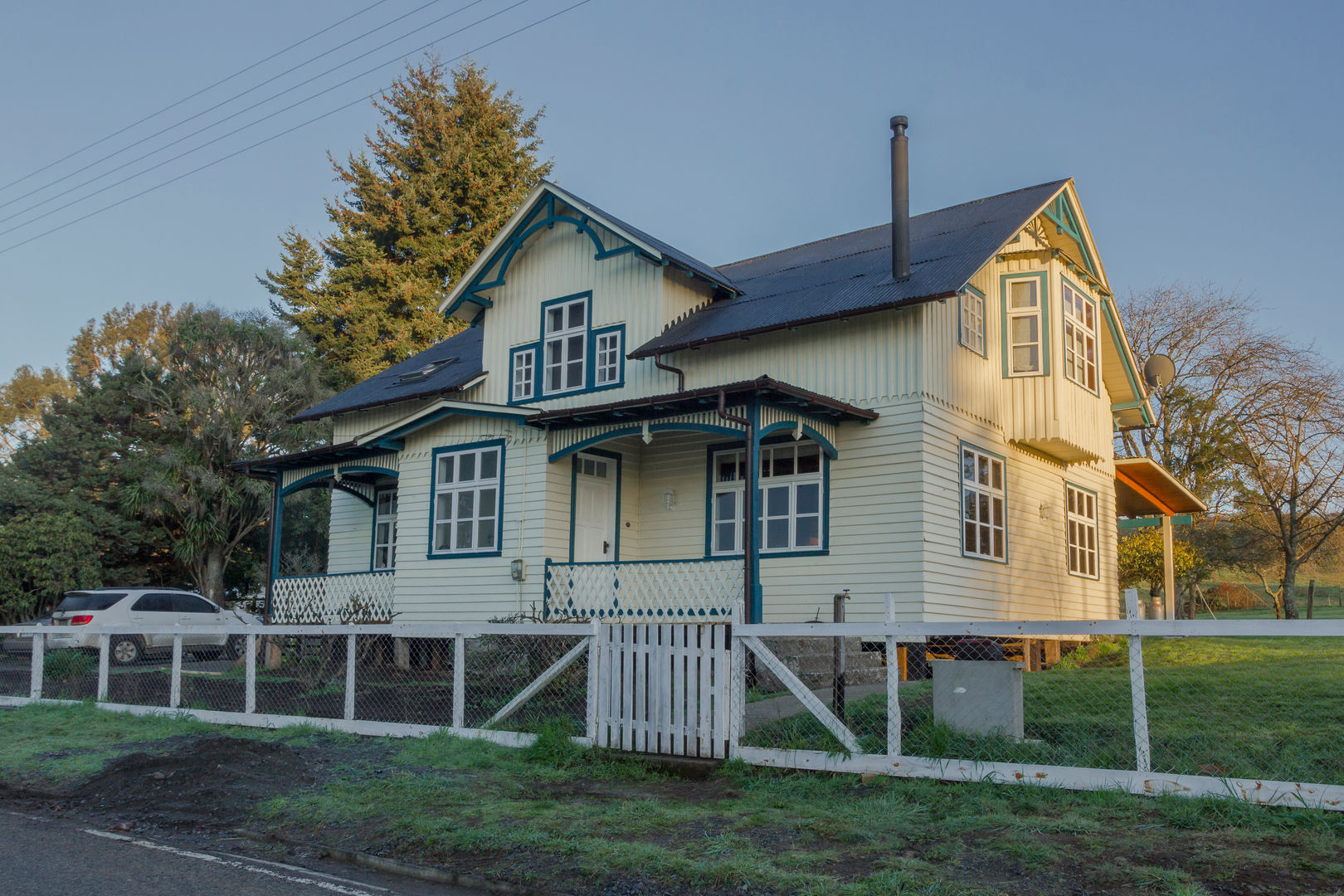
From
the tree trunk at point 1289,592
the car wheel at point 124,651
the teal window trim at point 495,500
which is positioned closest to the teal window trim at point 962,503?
the teal window trim at point 495,500

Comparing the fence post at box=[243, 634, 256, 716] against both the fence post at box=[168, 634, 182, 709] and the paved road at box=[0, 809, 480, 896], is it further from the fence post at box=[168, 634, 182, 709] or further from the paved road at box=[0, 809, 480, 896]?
the paved road at box=[0, 809, 480, 896]

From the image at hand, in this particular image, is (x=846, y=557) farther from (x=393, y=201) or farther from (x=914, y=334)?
(x=393, y=201)

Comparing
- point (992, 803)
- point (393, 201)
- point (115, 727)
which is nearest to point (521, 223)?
point (115, 727)

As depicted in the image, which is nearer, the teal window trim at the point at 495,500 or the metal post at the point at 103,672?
the metal post at the point at 103,672

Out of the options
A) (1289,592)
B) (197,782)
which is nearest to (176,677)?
(197,782)

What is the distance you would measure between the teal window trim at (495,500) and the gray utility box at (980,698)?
995 centimetres

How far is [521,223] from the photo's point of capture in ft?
63.4

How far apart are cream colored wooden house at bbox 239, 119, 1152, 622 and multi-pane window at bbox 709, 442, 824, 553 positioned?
4cm

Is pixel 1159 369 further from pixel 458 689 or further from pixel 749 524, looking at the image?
pixel 458 689

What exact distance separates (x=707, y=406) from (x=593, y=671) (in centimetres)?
601

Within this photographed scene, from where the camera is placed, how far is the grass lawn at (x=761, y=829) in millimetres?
5215

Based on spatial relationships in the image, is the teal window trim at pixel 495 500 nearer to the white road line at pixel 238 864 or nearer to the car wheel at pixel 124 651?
the car wheel at pixel 124 651

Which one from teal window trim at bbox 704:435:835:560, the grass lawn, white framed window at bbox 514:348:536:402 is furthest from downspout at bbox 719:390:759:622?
white framed window at bbox 514:348:536:402

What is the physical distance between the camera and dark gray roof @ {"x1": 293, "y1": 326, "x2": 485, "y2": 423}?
20.6m
